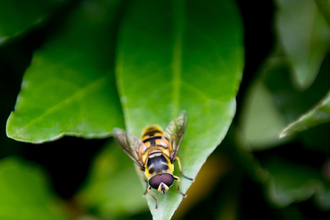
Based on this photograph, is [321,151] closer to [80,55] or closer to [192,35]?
[192,35]

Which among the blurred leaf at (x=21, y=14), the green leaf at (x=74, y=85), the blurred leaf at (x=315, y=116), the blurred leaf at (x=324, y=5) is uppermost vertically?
the blurred leaf at (x=324, y=5)

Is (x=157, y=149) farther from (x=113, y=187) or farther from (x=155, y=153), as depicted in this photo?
(x=113, y=187)

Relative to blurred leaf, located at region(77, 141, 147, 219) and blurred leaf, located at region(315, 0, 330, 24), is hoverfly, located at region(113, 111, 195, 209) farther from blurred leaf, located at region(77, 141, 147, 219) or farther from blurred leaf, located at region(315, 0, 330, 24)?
blurred leaf, located at region(315, 0, 330, 24)

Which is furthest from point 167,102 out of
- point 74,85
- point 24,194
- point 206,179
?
point 24,194

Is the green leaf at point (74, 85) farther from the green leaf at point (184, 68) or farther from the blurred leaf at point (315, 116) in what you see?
the blurred leaf at point (315, 116)

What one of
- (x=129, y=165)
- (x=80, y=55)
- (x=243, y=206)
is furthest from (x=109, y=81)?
(x=243, y=206)

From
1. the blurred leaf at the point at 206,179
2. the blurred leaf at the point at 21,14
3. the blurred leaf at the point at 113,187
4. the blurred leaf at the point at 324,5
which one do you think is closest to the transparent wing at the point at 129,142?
the blurred leaf at the point at 113,187

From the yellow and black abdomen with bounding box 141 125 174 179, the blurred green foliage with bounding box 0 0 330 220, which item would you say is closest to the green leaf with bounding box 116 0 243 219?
the blurred green foliage with bounding box 0 0 330 220
